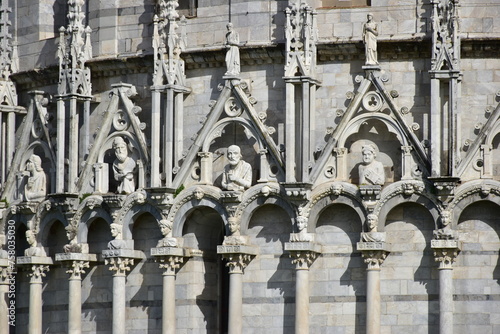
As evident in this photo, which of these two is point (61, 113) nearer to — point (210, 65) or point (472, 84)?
point (210, 65)

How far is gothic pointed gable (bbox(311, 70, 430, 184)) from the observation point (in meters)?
35.8

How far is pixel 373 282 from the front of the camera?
35594 millimetres

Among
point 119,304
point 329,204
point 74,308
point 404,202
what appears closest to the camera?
point 404,202

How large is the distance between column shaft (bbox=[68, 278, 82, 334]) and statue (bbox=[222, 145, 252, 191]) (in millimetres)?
4051

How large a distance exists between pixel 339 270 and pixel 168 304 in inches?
140

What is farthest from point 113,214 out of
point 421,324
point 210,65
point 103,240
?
point 421,324

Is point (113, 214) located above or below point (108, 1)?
below

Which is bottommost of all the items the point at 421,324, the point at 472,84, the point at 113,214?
the point at 421,324

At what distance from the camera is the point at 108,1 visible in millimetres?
38969

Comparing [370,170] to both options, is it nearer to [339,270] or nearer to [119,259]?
[339,270]

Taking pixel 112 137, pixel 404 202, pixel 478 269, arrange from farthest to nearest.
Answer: pixel 112 137, pixel 404 202, pixel 478 269

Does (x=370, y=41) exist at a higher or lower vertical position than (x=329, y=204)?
higher

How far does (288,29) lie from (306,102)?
1504 mm

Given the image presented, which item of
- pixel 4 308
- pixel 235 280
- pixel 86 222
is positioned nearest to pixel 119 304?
pixel 86 222
